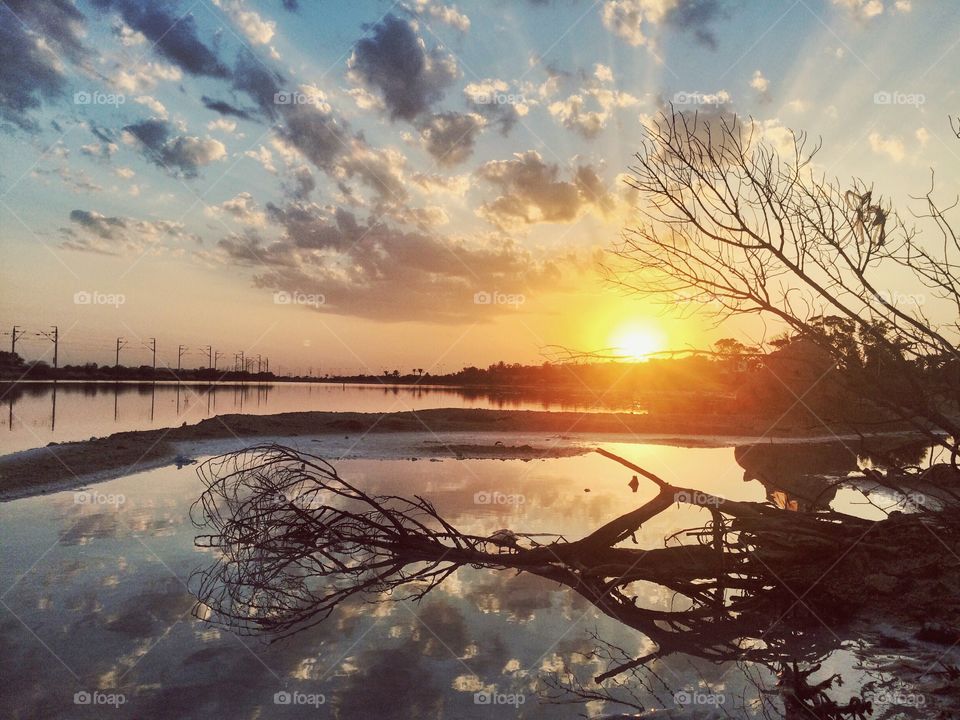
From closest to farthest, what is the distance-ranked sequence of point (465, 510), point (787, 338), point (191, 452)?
1. point (787, 338)
2. point (465, 510)
3. point (191, 452)

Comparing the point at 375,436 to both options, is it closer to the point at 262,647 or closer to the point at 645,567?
the point at 645,567

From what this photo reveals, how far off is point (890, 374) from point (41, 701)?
24.7 feet

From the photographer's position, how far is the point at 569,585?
25.0 feet

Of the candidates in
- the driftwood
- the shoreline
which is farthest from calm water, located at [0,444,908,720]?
the shoreline

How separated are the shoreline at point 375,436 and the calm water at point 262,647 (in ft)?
20.1

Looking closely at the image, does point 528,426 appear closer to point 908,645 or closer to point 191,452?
point 191,452

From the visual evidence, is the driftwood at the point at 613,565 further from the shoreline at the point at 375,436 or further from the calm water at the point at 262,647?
the shoreline at the point at 375,436

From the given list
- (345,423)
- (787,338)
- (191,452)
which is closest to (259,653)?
(787,338)

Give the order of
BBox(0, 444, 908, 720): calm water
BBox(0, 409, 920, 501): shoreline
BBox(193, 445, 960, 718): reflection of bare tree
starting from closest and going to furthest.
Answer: BBox(0, 444, 908, 720): calm water, BBox(193, 445, 960, 718): reflection of bare tree, BBox(0, 409, 920, 501): shoreline

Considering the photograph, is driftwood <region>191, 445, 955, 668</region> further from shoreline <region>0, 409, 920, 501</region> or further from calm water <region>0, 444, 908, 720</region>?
shoreline <region>0, 409, 920, 501</region>

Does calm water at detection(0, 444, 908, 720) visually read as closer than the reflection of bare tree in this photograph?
Yes

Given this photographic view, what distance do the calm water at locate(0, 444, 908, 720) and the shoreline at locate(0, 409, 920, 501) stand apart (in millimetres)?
6117

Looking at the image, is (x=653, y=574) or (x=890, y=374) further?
(x=653, y=574)

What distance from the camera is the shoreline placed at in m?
15.6
